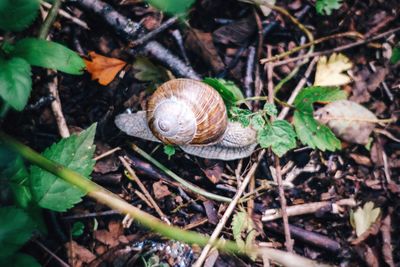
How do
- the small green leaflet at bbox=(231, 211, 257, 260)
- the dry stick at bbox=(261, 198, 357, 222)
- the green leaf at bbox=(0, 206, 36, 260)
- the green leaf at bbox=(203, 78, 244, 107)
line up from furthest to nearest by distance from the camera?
the dry stick at bbox=(261, 198, 357, 222) → the green leaf at bbox=(203, 78, 244, 107) → the small green leaflet at bbox=(231, 211, 257, 260) → the green leaf at bbox=(0, 206, 36, 260)

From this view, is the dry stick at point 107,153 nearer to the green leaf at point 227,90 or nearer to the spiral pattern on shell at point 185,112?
the spiral pattern on shell at point 185,112

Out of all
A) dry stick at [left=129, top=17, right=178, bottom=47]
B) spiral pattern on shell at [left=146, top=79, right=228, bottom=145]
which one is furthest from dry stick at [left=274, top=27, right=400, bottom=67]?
dry stick at [left=129, top=17, right=178, bottom=47]

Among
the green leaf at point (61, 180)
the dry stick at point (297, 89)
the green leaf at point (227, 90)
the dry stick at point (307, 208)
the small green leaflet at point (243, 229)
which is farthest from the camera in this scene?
the dry stick at point (297, 89)

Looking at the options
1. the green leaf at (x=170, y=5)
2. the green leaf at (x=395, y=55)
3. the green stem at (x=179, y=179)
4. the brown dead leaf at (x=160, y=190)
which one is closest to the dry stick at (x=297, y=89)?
the green leaf at (x=395, y=55)

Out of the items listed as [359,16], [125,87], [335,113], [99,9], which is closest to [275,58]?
[335,113]

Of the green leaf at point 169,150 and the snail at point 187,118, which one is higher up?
the snail at point 187,118

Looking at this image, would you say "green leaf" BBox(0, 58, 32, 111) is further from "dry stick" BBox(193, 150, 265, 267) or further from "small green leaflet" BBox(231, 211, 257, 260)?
"small green leaflet" BBox(231, 211, 257, 260)
